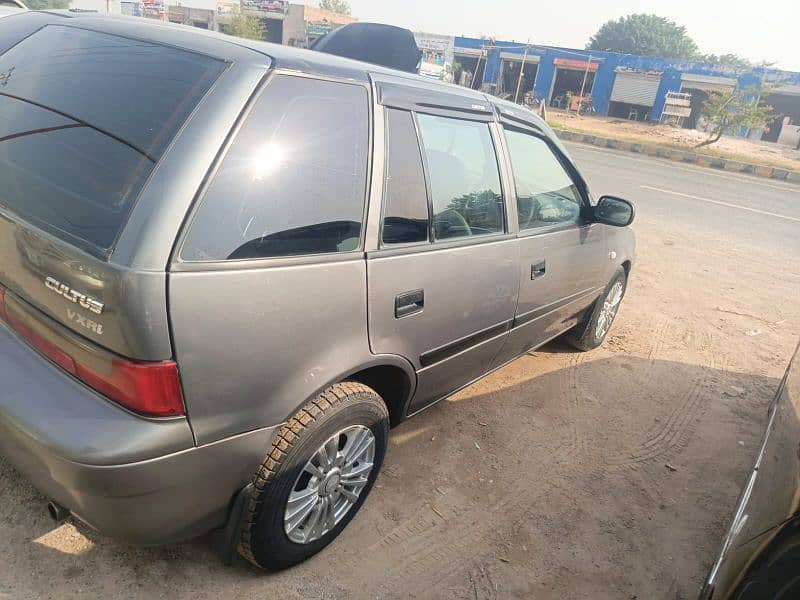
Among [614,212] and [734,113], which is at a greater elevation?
[734,113]

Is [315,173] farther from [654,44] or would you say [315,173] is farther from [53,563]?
[654,44]

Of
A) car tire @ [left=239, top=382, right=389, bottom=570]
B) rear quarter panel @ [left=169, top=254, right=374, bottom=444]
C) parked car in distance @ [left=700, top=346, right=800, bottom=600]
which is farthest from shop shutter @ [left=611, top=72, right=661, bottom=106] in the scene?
rear quarter panel @ [left=169, top=254, right=374, bottom=444]

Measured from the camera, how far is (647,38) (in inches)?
2478

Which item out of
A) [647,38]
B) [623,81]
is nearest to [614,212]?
[623,81]

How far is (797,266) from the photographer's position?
7.33 m

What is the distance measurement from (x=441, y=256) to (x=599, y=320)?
92.5 inches

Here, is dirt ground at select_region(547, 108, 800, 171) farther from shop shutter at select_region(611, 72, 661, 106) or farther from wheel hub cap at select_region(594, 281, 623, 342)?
wheel hub cap at select_region(594, 281, 623, 342)

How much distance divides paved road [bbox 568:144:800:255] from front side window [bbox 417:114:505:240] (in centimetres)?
707

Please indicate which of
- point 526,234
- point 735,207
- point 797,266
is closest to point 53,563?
point 526,234

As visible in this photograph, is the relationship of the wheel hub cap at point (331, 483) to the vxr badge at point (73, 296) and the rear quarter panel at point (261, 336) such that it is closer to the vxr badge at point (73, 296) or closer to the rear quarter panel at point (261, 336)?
the rear quarter panel at point (261, 336)

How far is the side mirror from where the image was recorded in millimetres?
3332

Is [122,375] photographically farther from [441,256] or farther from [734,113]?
[734,113]

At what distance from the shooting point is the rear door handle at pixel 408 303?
2.07 meters

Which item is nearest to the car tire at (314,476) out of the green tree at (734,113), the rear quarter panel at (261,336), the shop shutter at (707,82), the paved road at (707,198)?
the rear quarter panel at (261,336)
